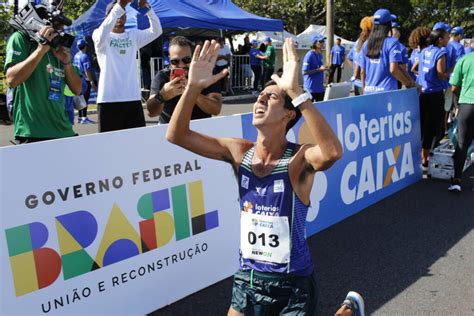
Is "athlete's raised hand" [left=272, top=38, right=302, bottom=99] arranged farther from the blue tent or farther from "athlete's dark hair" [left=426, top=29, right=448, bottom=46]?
the blue tent

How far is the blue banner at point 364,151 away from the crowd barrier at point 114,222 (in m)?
0.77

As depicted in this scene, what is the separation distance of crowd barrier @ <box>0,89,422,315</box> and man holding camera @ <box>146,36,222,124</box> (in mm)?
194

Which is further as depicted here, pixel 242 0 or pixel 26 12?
pixel 242 0

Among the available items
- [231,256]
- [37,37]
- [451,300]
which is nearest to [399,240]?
[451,300]

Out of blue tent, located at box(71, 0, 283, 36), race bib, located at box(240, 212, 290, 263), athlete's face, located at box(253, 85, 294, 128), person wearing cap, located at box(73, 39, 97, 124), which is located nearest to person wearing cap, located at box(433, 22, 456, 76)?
athlete's face, located at box(253, 85, 294, 128)

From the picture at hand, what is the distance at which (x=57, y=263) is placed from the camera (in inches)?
119

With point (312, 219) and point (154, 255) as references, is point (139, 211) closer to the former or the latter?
point (154, 255)

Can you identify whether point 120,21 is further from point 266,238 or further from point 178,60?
point 266,238

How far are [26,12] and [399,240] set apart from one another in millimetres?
3843

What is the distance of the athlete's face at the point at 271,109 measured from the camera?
7.79 feet

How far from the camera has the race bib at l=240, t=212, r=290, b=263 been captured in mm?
2389

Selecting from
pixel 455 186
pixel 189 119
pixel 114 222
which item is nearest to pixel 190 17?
pixel 455 186

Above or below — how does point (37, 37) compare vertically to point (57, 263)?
above

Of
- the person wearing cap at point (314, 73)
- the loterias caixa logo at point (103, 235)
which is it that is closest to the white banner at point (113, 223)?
the loterias caixa logo at point (103, 235)
